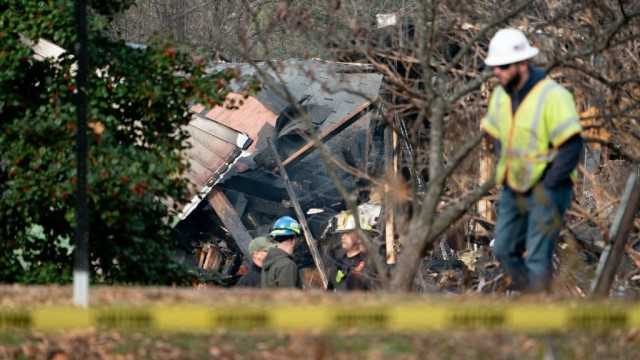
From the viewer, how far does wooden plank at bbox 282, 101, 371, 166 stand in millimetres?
20594

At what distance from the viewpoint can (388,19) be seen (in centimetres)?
1339

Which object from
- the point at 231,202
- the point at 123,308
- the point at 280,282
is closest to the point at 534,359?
the point at 123,308

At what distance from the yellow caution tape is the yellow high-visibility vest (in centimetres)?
192

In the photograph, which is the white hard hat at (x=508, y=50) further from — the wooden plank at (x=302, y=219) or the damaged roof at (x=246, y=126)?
the damaged roof at (x=246, y=126)

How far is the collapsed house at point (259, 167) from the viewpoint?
2067cm

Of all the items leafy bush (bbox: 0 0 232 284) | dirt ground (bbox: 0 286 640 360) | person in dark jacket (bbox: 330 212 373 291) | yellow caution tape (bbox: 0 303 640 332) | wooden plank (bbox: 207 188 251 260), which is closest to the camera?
yellow caution tape (bbox: 0 303 640 332)

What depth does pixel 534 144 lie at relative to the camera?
8344 millimetres

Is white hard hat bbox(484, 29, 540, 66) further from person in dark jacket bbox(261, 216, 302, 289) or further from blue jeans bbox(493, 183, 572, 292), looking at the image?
person in dark jacket bbox(261, 216, 302, 289)

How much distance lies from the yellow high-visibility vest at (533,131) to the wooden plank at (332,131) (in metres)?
11.8

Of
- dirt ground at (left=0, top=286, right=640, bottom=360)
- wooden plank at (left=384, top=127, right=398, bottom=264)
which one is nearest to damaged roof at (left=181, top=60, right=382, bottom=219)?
wooden plank at (left=384, top=127, right=398, bottom=264)

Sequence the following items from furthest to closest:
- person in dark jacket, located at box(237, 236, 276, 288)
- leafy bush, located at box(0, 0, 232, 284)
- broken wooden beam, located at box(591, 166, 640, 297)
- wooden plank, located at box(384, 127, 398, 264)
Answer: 1. wooden plank, located at box(384, 127, 398, 264)
2. person in dark jacket, located at box(237, 236, 276, 288)
3. leafy bush, located at box(0, 0, 232, 284)
4. broken wooden beam, located at box(591, 166, 640, 297)

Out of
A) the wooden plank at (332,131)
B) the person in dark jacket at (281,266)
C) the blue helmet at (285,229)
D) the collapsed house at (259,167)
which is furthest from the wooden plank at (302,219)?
the person in dark jacket at (281,266)

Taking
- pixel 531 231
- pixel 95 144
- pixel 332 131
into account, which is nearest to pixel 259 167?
pixel 332 131

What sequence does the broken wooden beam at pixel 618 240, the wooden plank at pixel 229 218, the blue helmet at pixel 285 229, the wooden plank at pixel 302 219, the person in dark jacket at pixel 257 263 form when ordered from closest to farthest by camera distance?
1. the broken wooden beam at pixel 618 240
2. the blue helmet at pixel 285 229
3. the person in dark jacket at pixel 257 263
4. the wooden plank at pixel 302 219
5. the wooden plank at pixel 229 218
